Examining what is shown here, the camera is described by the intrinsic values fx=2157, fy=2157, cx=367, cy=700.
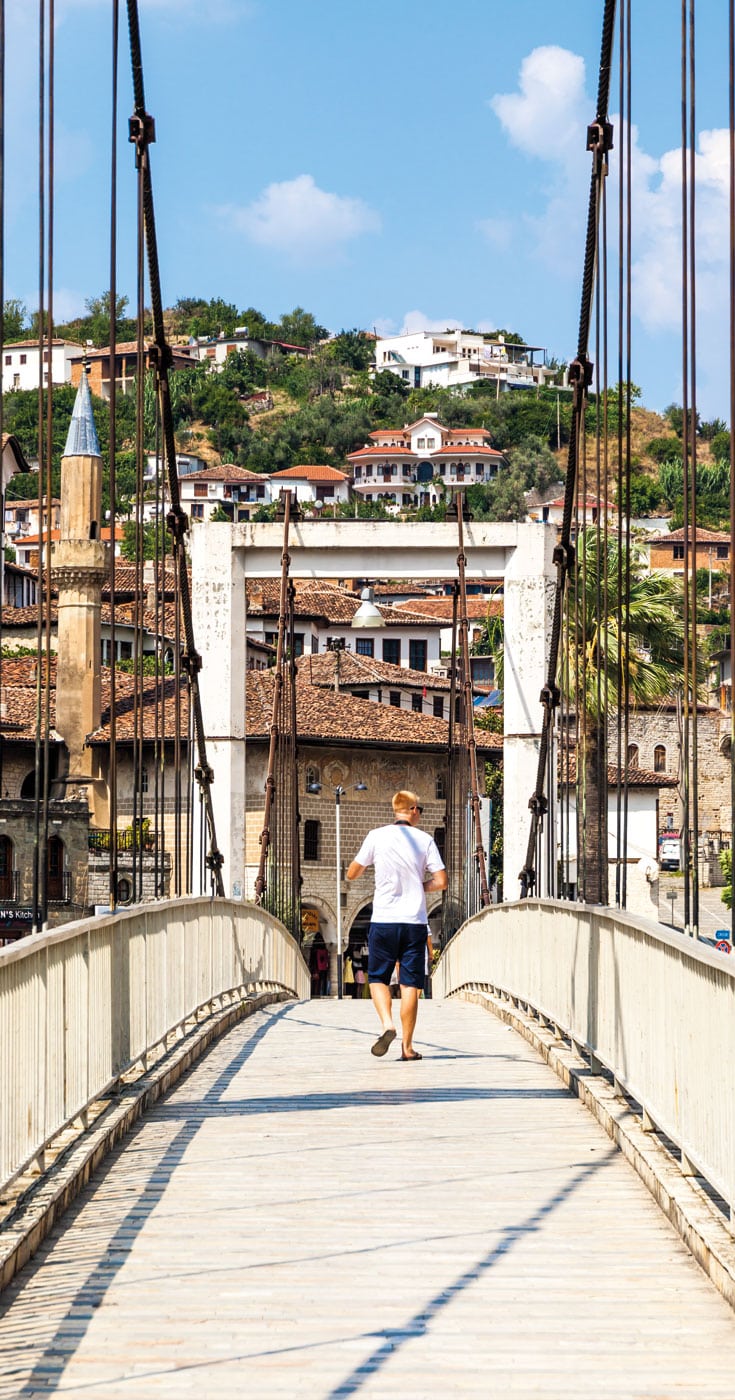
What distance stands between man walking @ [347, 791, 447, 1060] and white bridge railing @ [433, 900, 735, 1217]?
0.76 metres

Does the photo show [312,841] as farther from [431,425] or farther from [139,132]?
[431,425]

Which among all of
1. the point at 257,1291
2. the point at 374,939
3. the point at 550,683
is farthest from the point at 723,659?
the point at 257,1291

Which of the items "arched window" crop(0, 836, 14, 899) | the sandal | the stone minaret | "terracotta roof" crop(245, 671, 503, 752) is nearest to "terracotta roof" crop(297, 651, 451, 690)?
"terracotta roof" crop(245, 671, 503, 752)

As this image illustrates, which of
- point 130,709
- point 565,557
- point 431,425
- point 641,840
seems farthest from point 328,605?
point 431,425

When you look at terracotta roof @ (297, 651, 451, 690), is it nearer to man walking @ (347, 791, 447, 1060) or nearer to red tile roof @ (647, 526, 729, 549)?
man walking @ (347, 791, 447, 1060)

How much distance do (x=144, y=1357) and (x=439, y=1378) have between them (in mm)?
685

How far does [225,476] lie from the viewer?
6757 inches

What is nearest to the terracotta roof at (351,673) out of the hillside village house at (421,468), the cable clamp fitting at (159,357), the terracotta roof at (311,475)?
the cable clamp fitting at (159,357)

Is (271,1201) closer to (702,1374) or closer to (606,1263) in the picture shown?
(606,1263)

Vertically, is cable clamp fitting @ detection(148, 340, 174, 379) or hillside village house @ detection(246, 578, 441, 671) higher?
hillside village house @ detection(246, 578, 441, 671)

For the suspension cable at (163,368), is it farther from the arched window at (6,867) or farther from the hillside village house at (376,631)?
the hillside village house at (376,631)

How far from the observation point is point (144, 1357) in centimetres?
491

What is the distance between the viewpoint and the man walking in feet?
37.5

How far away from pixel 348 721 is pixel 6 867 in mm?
10722
